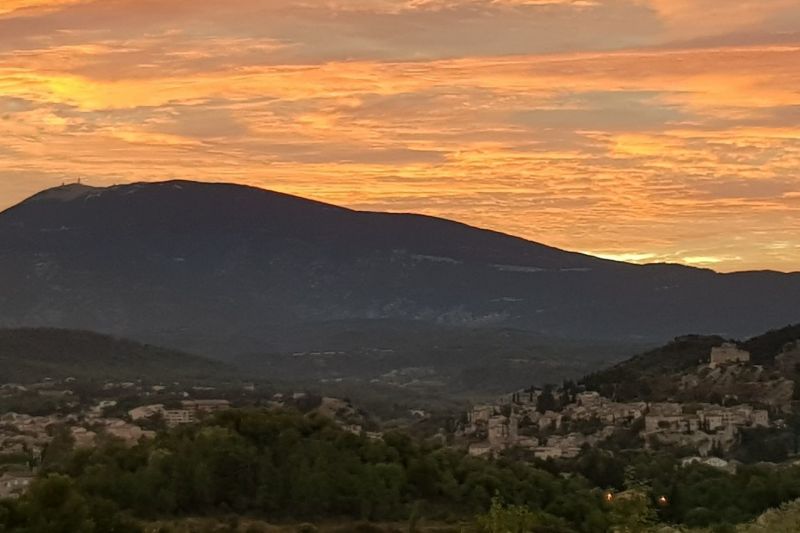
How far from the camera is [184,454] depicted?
47719 mm

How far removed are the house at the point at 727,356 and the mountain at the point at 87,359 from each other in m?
56.3

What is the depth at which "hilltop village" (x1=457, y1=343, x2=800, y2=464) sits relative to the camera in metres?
77.9

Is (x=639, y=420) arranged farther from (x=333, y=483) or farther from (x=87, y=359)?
(x=87, y=359)

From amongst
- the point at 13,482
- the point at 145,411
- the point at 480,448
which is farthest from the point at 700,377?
the point at 13,482

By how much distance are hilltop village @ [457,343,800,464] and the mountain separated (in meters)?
49.1

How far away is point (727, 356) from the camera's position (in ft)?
333

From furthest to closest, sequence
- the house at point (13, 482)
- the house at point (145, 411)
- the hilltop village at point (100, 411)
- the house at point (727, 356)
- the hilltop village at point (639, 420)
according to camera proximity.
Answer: the house at point (727, 356) → the house at point (145, 411) → the hilltop village at point (639, 420) → the hilltop village at point (100, 411) → the house at point (13, 482)

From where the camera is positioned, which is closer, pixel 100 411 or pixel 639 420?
pixel 639 420

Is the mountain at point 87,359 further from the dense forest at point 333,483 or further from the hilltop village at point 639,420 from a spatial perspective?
the dense forest at point 333,483

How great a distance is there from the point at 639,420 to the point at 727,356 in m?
20.0

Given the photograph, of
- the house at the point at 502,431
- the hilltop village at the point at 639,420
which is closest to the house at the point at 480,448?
the hilltop village at the point at 639,420

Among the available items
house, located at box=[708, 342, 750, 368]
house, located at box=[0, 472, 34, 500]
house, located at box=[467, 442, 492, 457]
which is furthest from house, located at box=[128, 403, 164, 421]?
house, located at box=[708, 342, 750, 368]

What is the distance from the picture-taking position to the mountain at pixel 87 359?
452 feet

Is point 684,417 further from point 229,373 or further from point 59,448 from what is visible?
point 229,373
